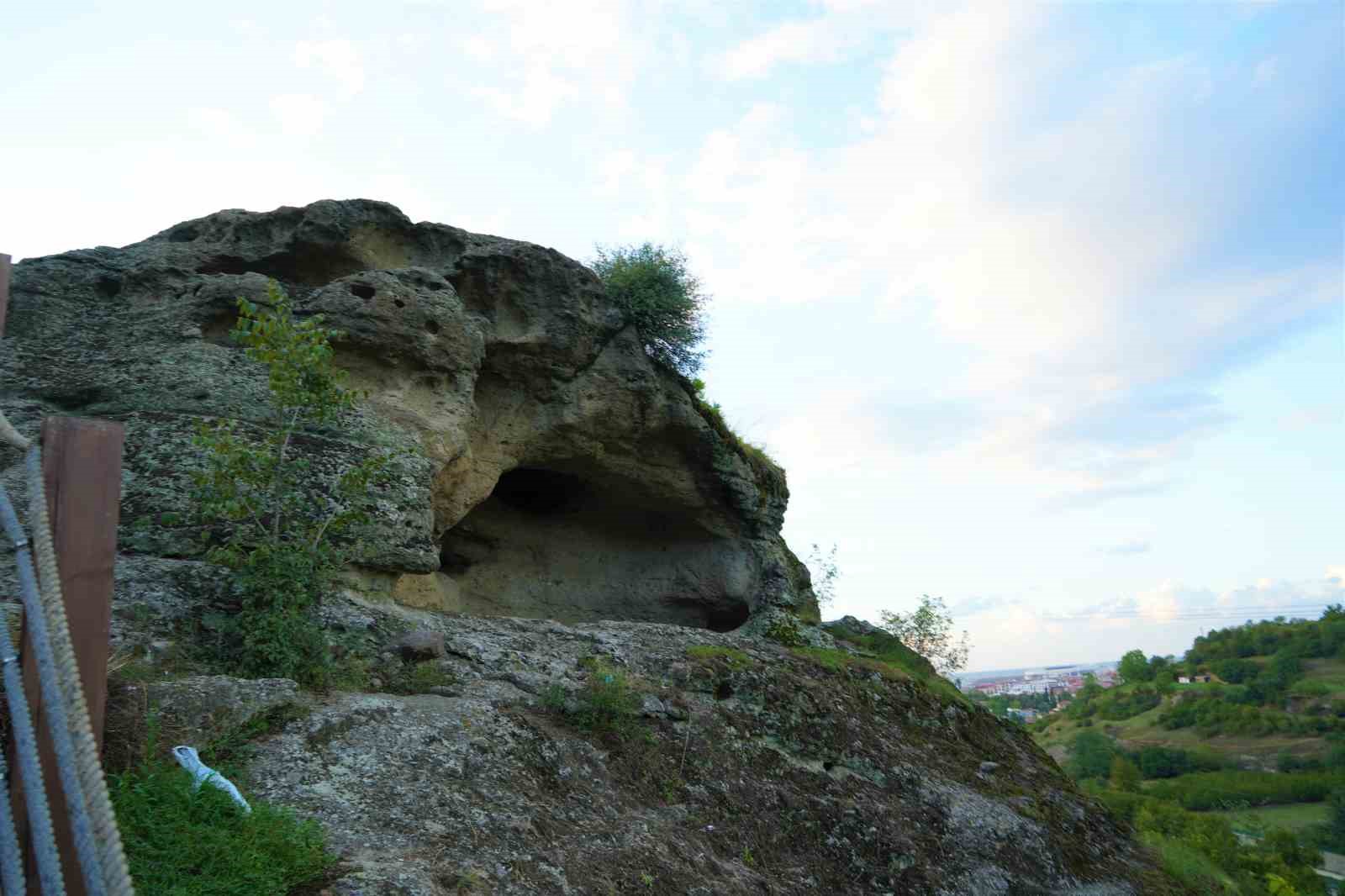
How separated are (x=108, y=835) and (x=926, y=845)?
6307mm

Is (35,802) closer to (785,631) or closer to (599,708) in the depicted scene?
(599,708)

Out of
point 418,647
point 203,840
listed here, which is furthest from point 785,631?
point 203,840

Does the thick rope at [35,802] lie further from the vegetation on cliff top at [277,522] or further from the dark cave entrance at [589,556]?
the dark cave entrance at [589,556]

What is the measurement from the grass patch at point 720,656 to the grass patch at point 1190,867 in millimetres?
4522

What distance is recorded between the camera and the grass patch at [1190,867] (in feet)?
29.5

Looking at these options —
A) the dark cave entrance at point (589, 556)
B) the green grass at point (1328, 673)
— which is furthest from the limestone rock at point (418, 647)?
the green grass at point (1328, 673)

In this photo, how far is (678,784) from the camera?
6.72m

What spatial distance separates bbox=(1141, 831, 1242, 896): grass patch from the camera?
8.98 meters

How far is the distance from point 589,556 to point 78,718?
1294 centimetres

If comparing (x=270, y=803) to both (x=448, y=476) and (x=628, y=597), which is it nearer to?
(x=448, y=476)

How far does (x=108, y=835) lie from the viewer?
249cm

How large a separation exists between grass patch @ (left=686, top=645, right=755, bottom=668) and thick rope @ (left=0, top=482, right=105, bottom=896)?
21.2 feet

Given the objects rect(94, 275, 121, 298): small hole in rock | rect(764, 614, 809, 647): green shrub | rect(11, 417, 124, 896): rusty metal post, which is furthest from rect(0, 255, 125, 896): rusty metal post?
rect(764, 614, 809, 647): green shrub

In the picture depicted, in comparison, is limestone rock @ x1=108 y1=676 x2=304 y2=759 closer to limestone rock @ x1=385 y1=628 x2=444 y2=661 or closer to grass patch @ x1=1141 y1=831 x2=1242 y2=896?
limestone rock @ x1=385 y1=628 x2=444 y2=661
